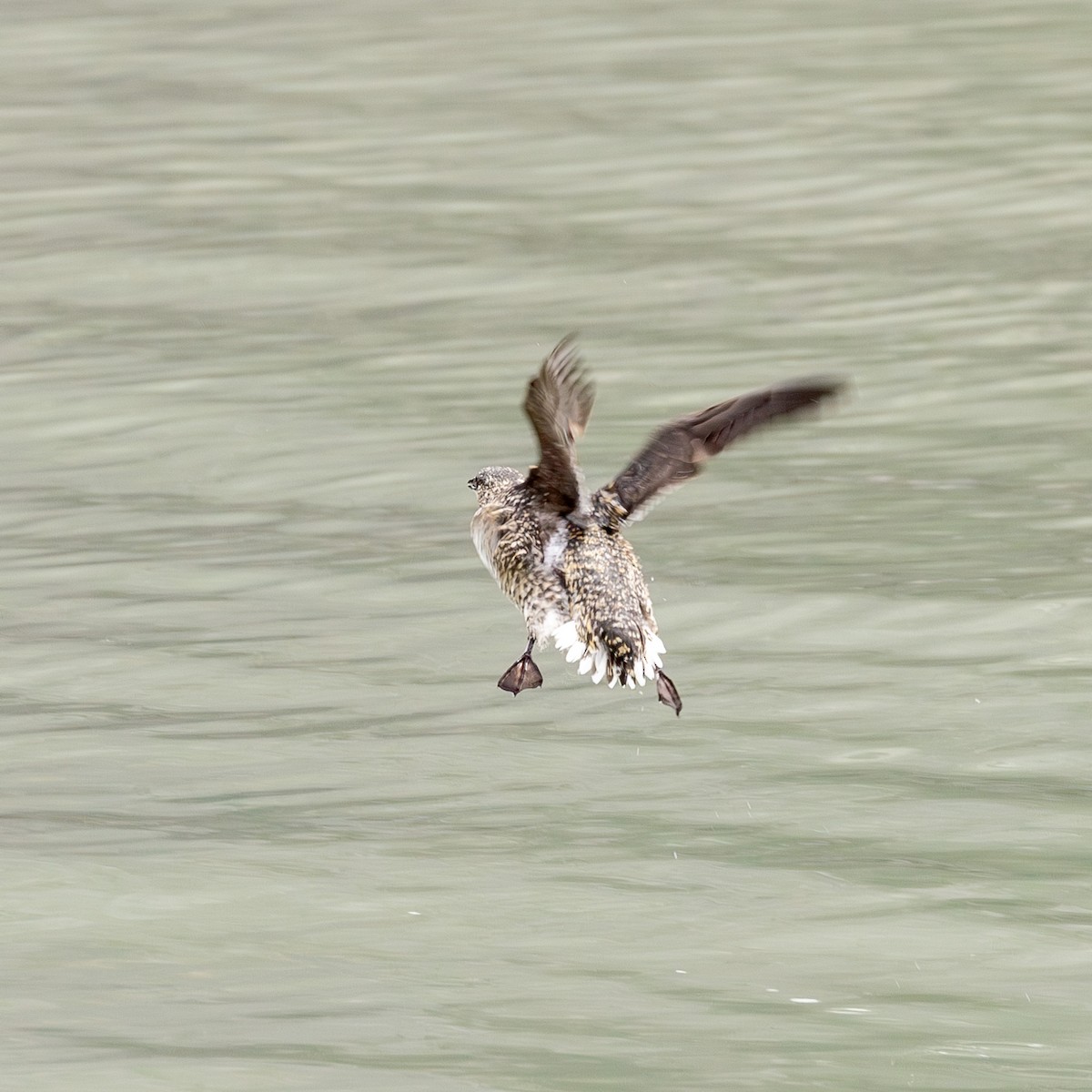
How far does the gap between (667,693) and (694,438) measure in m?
0.70

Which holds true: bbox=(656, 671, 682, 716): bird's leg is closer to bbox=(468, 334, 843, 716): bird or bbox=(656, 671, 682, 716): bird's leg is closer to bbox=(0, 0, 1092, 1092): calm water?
bbox=(468, 334, 843, 716): bird

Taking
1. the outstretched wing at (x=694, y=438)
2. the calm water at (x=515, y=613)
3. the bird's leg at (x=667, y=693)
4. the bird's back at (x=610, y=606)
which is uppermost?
the outstretched wing at (x=694, y=438)

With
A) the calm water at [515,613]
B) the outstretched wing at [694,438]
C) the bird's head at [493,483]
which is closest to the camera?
the calm water at [515,613]

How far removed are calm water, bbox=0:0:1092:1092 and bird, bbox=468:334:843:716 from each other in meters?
0.37

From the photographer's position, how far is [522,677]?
706 centimetres

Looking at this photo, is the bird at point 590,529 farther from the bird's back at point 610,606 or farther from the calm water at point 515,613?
the calm water at point 515,613

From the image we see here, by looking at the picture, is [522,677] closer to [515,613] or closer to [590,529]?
[590,529]

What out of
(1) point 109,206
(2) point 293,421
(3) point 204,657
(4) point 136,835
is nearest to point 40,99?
(1) point 109,206

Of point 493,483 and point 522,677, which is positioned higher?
point 493,483

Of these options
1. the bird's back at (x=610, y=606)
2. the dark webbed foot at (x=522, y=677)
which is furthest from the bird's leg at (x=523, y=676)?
the bird's back at (x=610, y=606)

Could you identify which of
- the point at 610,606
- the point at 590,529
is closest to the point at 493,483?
the point at 590,529

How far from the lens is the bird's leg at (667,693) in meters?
6.77

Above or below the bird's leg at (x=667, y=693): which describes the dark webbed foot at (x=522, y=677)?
below

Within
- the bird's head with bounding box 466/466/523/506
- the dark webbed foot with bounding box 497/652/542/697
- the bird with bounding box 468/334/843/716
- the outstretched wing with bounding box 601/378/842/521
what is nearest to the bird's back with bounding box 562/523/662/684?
the bird with bounding box 468/334/843/716
